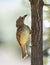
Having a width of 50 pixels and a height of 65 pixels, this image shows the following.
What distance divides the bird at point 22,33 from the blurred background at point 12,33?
0.02m

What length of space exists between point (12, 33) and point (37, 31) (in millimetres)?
159

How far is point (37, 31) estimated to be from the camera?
0.83m

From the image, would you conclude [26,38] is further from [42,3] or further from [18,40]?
[42,3]

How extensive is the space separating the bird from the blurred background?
20 millimetres

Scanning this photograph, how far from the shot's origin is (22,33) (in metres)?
0.84

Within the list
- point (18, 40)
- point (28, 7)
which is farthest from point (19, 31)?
point (28, 7)

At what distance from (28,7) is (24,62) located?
0.34 m

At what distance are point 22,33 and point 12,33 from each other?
0.07 m

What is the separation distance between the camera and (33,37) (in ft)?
2.72

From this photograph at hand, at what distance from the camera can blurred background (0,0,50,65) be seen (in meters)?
0.83

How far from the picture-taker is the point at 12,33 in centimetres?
86

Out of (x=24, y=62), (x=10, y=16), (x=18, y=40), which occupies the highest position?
(x=10, y=16)

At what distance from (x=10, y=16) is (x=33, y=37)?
0.20 meters

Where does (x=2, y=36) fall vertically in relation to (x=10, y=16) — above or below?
below
